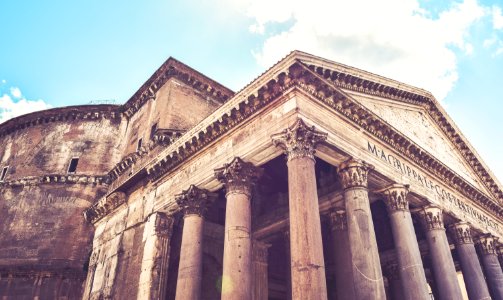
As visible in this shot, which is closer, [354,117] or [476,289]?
[354,117]

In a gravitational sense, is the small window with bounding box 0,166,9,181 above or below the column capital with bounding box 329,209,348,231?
above

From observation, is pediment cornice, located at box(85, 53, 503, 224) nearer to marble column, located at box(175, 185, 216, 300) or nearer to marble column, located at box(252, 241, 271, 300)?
marble column, located at box(175, 185, 216, 300)

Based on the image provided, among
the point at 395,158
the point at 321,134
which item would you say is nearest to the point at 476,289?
the point at 395,158

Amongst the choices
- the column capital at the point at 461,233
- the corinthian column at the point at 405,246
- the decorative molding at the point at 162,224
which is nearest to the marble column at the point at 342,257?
the corinthian column at the point at 405,246

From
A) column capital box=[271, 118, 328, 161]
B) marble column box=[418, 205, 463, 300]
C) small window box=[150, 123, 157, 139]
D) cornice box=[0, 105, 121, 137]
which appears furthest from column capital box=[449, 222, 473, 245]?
cornice box=[0, 105, 121, 137]

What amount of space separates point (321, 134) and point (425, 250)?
8481mm

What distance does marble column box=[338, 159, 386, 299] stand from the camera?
713 centimetres

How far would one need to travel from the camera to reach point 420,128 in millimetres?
12312

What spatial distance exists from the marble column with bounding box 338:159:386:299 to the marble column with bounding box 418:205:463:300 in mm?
3250

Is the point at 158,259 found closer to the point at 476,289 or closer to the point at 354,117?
the point at 354,117

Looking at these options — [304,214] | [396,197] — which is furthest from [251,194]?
[396,197]

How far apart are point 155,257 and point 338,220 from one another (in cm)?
510

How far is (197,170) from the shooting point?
9914 millimetres

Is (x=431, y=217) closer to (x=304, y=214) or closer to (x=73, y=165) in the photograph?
(x=304, y=214)
